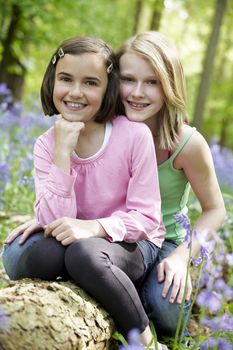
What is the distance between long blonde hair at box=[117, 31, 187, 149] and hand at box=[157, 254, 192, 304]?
1.81 ft

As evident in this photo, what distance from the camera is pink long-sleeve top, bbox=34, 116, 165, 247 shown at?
248cm

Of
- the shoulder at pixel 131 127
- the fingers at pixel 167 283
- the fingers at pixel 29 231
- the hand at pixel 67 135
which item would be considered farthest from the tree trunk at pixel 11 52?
the fingers at pixel 167 283

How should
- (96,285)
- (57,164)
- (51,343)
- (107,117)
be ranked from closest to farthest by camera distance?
(51,343)
(96,285)
(57,164)
(107,117)

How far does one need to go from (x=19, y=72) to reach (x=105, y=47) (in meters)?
8.31

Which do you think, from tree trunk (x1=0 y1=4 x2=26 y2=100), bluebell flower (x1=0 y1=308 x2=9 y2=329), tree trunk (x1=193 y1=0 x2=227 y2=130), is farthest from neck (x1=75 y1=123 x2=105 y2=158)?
tree trunk (x1=0 y1=4 x2=26 y2=100)

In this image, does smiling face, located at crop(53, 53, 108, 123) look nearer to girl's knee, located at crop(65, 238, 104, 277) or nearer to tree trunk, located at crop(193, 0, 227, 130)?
girl's knee, located at crop(65, 238, 104, 277)

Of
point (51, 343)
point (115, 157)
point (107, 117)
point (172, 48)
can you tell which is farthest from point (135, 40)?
point (51, 343)

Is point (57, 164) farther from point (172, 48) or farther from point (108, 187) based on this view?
point (172, 48)

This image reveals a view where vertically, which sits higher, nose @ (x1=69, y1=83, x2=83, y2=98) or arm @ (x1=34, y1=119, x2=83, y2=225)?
nose @ (x1=69, y1=83, x2=83, y2=98)

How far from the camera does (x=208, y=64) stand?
9492 mm

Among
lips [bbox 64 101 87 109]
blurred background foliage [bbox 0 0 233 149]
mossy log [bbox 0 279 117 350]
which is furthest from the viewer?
blurred background foliage [bbox 0 0 233 149]

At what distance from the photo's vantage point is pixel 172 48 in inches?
114

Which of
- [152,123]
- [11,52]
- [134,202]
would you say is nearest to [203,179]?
[152,123]

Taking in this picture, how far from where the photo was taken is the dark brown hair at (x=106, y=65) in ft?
8.51
